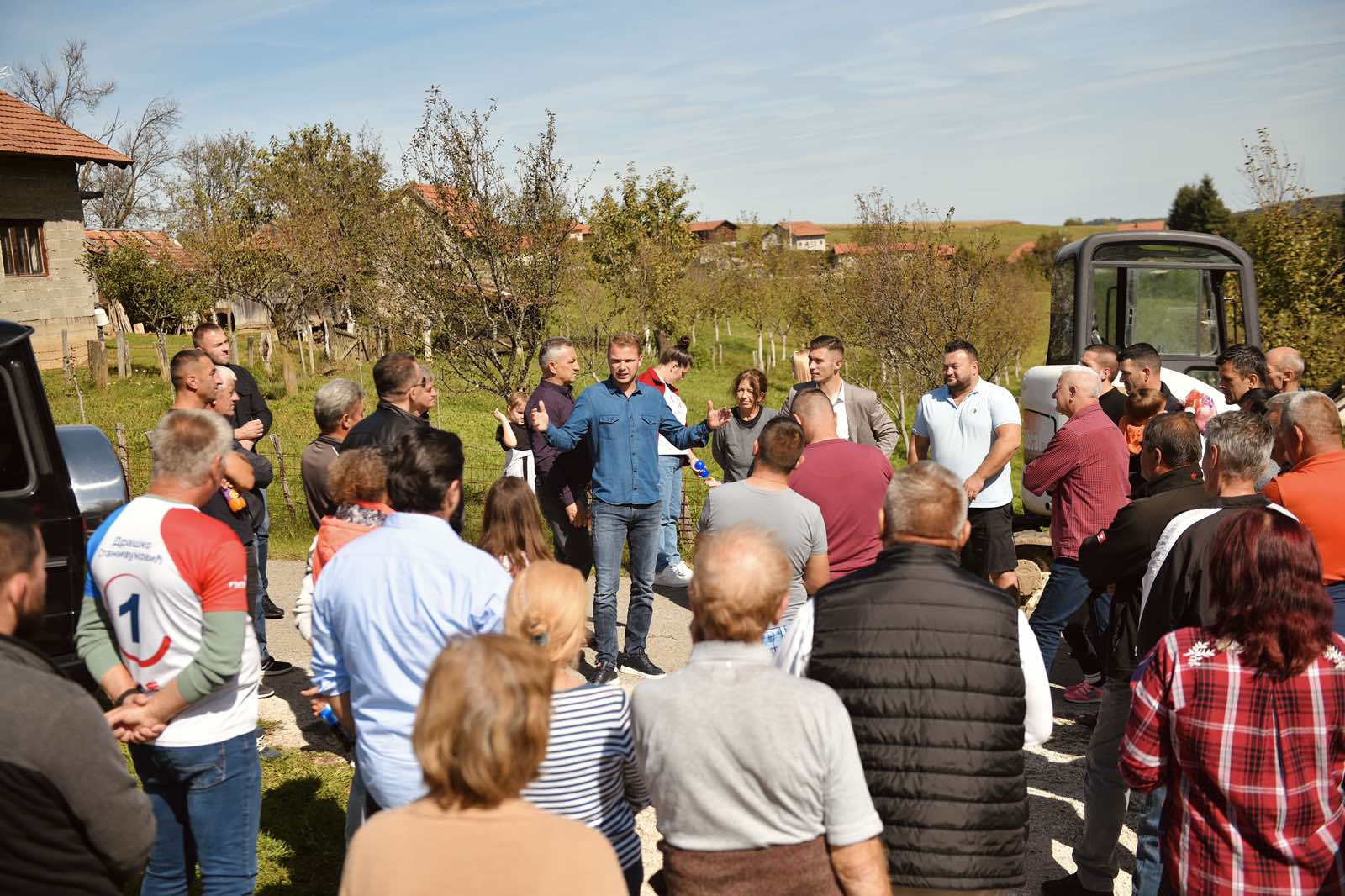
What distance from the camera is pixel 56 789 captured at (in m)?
2.33

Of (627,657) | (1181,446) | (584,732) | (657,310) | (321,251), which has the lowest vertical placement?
(627,657)

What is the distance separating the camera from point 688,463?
31.1 ft

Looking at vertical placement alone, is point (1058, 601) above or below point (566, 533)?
below

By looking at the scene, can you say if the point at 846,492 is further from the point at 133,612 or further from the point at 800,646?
the point at 133,612

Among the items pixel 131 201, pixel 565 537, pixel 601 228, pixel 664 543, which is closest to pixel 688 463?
pixel 664 543

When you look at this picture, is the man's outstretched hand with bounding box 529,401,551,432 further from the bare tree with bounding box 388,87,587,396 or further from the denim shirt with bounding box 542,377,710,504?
the bare tree with bounding box 388,87,587,396

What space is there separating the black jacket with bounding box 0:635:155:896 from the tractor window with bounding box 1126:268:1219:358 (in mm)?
10725

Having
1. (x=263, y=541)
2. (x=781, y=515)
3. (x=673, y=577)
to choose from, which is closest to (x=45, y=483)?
(x=263, y=541)

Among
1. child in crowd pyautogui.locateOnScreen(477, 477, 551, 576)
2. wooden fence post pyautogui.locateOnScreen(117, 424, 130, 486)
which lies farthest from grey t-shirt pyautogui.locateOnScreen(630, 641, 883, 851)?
wooden fence post pyautogui.locateOnScreen(117, 424, 130, 486)

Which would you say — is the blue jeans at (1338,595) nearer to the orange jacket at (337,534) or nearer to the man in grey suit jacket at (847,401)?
the man in grey suit jacket at (847,401)

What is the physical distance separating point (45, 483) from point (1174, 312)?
10485 millimetres

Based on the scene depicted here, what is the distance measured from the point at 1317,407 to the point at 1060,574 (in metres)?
1.73

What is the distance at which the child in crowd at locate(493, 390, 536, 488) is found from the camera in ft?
21.3

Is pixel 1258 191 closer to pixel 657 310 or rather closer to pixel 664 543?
pixel 664 543
